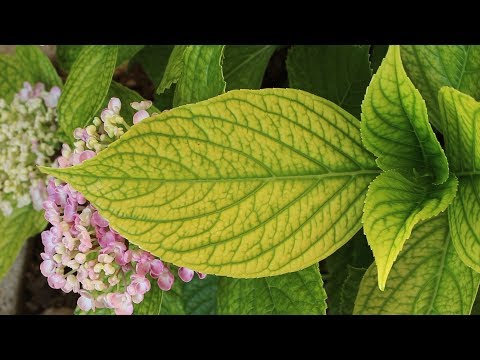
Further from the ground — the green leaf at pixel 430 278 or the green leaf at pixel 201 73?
the green leaf at pixel 201 73

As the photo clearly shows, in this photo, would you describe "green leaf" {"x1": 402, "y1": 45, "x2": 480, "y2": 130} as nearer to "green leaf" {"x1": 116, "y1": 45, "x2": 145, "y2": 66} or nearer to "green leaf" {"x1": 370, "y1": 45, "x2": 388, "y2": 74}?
"green leaf" {"x1": 370, "y1": 45, "x2": 388, "y2": 74}

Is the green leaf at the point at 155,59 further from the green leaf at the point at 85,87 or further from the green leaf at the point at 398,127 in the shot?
the green leaf at the point at 398,127

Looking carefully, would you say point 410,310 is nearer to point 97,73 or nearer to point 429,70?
point 429,70

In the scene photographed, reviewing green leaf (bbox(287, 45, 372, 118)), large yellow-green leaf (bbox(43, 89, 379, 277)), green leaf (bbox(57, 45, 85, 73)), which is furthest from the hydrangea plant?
green leaf (bbox(57, 45, 85, 73))

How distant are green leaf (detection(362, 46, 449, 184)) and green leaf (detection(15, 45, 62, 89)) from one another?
0.50 metres

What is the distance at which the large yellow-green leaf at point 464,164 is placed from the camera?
1.78ft

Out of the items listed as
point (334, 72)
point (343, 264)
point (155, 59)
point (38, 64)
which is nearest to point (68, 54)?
point (38, 64)

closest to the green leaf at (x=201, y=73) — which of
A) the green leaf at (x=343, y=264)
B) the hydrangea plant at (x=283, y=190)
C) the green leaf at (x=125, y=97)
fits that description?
the hydrangea plant at (x=283, y=190)

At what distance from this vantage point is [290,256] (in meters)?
0.60

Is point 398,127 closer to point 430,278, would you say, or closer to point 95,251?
point 430,278

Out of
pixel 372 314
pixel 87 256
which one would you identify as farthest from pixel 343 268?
pixel 87 256

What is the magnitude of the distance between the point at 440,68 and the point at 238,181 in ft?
0.81

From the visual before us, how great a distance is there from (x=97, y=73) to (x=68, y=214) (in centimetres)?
21

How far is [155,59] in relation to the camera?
1012 millimetres
